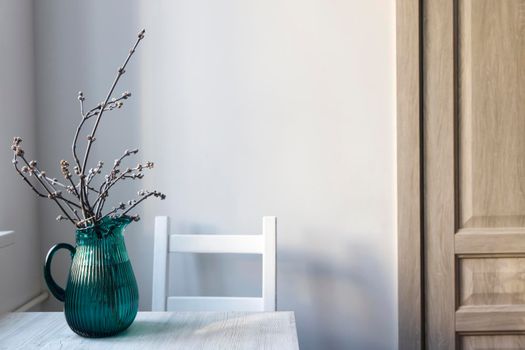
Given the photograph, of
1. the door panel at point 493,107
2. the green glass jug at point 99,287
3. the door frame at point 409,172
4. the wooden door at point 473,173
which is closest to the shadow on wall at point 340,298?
the door frame at point 409,172

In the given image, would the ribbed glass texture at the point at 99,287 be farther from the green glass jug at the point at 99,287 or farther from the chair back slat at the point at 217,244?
the chair back slat at the point at 217,244

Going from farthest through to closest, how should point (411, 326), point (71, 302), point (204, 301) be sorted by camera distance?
point (411, 326) → point (204, 301) → point (71, 302)

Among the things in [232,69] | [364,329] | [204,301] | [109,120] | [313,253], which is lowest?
[364,329]

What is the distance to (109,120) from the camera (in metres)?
1.73

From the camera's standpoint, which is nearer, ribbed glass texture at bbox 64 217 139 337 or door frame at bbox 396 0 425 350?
ribbed glass texture at bbox 64 217 139 337

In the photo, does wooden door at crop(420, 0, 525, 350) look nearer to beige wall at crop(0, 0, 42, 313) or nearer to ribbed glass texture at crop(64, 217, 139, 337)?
ribbed glass texture at crop(64, 217, 139, 337)

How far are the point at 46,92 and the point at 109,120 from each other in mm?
221

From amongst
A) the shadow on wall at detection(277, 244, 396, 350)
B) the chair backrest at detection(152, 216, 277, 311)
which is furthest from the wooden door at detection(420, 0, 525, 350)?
the chair backrest at detection(152, 216, 277, 311)

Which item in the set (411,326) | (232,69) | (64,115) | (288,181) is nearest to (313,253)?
(288,181)

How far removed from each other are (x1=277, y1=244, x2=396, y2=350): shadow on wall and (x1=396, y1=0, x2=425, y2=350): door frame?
0.05 meters

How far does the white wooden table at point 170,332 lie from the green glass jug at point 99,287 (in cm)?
3

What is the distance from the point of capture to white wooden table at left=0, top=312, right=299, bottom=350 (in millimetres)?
1095

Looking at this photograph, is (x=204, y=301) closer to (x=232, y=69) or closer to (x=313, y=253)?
(x=313, y=253)

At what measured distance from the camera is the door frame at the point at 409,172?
5.55ft
